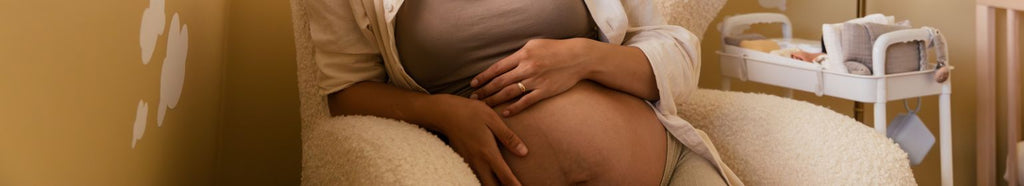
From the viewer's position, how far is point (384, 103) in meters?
1.13

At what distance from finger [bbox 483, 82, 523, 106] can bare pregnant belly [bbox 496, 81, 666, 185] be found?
0.04 feet

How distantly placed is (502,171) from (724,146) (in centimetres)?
37

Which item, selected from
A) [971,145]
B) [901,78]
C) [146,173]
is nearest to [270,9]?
[146,173]

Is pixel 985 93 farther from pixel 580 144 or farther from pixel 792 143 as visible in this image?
pixel 580 144

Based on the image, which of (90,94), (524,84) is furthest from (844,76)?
(90,94)

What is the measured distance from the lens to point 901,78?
183cm

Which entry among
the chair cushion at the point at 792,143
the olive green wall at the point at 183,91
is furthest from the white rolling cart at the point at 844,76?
the chair cushion at the point at 792,143

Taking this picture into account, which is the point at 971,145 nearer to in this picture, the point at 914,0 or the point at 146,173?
the point at 914,0

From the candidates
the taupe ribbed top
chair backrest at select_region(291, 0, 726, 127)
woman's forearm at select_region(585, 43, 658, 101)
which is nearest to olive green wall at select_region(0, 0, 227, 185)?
chair backrest at select_region(291, 0, 726, 127)

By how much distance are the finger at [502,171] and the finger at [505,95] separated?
8cm

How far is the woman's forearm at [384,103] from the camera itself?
1.10 metres

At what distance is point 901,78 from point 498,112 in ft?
3.51

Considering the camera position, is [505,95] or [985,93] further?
[985,93]

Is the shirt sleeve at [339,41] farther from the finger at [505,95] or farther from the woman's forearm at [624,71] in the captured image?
the woman's forearm at [624,71]
